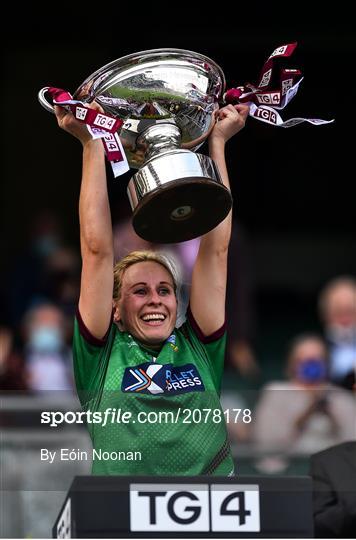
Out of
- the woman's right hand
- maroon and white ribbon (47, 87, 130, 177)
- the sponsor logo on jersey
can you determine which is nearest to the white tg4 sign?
the sponsor logo on jersey

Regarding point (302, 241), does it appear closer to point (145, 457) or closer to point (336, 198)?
point (336, 198)

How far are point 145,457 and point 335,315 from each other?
13.1ft

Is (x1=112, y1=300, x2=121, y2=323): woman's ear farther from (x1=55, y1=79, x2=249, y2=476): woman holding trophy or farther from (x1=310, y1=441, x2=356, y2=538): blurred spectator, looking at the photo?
(x1=310, y1=441, x2=356, y2=538): blurred spectator

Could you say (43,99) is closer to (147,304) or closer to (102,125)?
(102,125)

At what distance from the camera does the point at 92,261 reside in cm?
380

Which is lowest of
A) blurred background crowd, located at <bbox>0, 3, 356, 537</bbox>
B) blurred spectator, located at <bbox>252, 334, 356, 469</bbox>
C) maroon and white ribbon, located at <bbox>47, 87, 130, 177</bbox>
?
blurred spectator, located at <bbox>252, 334, 356, 469</bbox>

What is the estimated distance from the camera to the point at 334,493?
12.4ft

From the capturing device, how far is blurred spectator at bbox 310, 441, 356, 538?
12.2 ft

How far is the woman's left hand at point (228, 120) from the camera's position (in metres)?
4.01

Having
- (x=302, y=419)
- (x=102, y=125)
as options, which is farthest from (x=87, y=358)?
(x=302, y=419)

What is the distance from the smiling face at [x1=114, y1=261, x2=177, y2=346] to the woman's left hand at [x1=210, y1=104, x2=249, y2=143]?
14.9 inches

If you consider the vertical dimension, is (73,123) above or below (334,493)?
above

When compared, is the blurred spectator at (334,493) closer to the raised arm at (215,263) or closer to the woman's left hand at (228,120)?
the raised arm at (215,263)

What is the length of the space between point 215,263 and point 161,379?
15.1 inches
